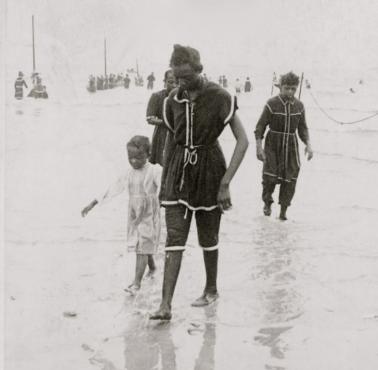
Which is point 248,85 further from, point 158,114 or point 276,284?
point 276,284

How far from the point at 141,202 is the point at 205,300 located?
818mm

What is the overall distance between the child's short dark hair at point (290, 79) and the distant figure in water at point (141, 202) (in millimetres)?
2448

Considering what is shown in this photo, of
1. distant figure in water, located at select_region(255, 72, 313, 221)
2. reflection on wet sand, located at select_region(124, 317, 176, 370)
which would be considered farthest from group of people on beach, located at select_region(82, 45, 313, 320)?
distant figure in water, located at select_region(255, 72, 313, 221)

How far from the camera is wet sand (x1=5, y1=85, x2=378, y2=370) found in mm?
3375

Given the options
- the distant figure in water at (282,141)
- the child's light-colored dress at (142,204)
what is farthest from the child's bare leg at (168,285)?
the distant figure in water at (282,141)

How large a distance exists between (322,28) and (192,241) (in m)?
15.2

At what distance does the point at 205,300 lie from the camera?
13.6 feet

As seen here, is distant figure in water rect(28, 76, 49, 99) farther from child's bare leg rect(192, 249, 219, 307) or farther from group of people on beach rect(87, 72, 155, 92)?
child's bare leg rect(192, 249, 219, 307)

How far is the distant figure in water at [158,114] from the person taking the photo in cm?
600

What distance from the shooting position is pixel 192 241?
19.0ft

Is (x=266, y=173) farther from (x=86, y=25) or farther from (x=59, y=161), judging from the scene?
(x=86, y=25)

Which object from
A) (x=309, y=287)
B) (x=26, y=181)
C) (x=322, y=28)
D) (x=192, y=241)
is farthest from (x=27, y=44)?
(x=309, y=287)

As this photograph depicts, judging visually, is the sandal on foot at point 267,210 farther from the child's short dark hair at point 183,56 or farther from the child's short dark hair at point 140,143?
the child's short dark hair at point 183,56

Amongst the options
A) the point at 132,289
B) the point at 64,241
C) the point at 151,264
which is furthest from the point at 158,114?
the point at 132,289
